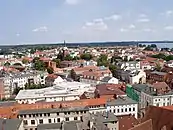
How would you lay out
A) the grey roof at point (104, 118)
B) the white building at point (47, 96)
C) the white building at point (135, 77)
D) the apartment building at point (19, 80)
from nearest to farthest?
the grey roof at point (104, 118), the white building at point (47, 96), the apartment building at point (19, 80), the white building at point (135, 77)

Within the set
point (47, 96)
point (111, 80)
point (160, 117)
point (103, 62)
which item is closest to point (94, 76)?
point (111, 80)

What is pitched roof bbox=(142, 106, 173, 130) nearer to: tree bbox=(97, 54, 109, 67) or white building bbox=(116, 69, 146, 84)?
white building bbox=(116, 69, 146, 84)

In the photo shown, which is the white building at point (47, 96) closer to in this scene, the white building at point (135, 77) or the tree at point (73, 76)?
the white building at point (135, 77)

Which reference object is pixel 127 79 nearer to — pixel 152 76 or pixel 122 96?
pixel 152 76

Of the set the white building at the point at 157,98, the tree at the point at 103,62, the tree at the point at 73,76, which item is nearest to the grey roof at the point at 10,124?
the white building at the point at 157,98

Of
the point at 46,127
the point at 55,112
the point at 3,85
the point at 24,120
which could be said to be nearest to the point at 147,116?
the point at 46,127

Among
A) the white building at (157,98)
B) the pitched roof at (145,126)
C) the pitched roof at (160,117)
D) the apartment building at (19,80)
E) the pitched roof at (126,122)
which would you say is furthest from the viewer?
the apartment building at (19,80)

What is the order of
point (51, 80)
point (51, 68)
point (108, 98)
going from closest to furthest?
point (108, 98) → point (51, 80) → point (51, 68)

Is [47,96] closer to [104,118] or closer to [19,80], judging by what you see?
[104,118]
